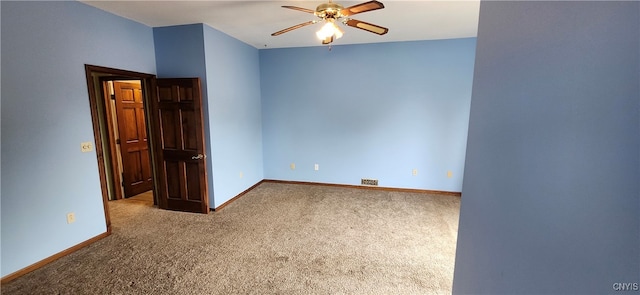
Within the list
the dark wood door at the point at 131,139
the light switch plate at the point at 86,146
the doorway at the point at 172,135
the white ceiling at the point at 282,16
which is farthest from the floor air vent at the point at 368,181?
the light switch plate at the point at 86,146

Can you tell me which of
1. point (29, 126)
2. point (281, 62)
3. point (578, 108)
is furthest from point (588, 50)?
point (281, 62)

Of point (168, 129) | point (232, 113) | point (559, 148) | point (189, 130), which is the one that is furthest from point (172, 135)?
point (559, 148)

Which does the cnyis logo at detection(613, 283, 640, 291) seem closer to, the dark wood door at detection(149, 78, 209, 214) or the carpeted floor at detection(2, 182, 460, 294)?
the carpeted floor at detection(2, 182, 460, 294)

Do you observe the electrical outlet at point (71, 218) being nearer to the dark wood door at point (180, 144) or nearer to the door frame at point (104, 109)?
the door frame at point (104, 109)

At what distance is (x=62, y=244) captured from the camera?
2502mm

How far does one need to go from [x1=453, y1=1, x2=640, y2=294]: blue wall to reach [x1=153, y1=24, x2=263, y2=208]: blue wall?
3.19m

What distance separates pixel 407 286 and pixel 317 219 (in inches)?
58.4

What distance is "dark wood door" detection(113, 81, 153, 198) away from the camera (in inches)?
161

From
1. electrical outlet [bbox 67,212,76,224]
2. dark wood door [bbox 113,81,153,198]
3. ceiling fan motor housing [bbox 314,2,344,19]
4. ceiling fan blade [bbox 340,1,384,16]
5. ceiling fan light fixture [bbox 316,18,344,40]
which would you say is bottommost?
electrical outlet [bbox 67,212,76,224]

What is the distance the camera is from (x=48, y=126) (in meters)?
2.35

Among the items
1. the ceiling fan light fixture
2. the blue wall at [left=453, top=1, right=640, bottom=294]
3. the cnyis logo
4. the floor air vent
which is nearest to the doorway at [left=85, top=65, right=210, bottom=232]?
the ceiling fan light fixture

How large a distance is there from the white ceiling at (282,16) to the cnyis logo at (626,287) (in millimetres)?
2637

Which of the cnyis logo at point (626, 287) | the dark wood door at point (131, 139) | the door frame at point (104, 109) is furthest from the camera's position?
the dark wood door at point (131, 139)

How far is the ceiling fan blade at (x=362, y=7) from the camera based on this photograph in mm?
1809
